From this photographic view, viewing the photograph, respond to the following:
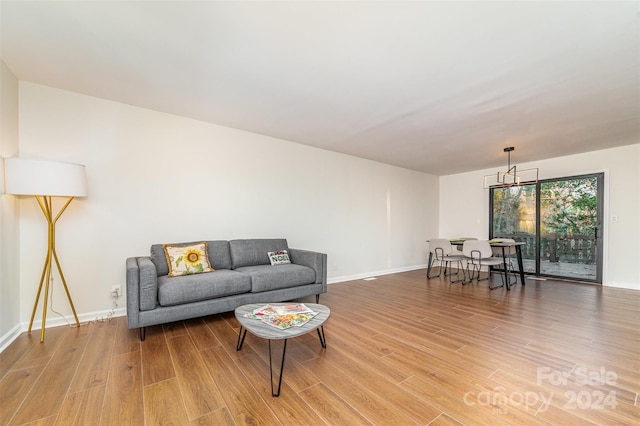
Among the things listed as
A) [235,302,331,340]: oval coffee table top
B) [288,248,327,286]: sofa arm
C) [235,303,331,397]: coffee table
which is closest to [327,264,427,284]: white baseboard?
[288,248,327,286]: sofa arm

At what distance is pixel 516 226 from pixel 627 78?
163 inches

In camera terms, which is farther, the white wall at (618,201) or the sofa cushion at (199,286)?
the white wall at (618,201)

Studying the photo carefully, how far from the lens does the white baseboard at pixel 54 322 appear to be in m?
2.30

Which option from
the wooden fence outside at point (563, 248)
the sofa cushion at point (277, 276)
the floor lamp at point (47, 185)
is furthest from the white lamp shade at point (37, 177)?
the wooden fence outside at point (563, 248)

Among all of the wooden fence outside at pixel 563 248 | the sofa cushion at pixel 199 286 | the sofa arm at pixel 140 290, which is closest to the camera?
the sofa arm at pixel 140 290

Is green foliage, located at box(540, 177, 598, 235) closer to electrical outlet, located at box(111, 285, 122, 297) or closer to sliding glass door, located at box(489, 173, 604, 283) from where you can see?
sliding glass door, located at box(489, 173, 604, 283)

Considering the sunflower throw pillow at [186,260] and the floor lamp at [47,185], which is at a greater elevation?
the floor lamp at [47,185]

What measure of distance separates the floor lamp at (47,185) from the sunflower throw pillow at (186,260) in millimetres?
931

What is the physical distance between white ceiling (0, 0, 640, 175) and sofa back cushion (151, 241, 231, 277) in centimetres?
164

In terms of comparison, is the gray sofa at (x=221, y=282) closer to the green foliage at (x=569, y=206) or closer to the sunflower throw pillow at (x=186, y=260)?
the sunflower throw pillow at (x=186, y=260)

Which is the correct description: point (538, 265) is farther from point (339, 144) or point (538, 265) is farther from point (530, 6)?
point (530, 6)

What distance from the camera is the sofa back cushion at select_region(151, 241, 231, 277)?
119 inches

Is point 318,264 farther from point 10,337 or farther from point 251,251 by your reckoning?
point 10,337

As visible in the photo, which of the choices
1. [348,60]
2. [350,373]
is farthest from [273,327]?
[348,60]
